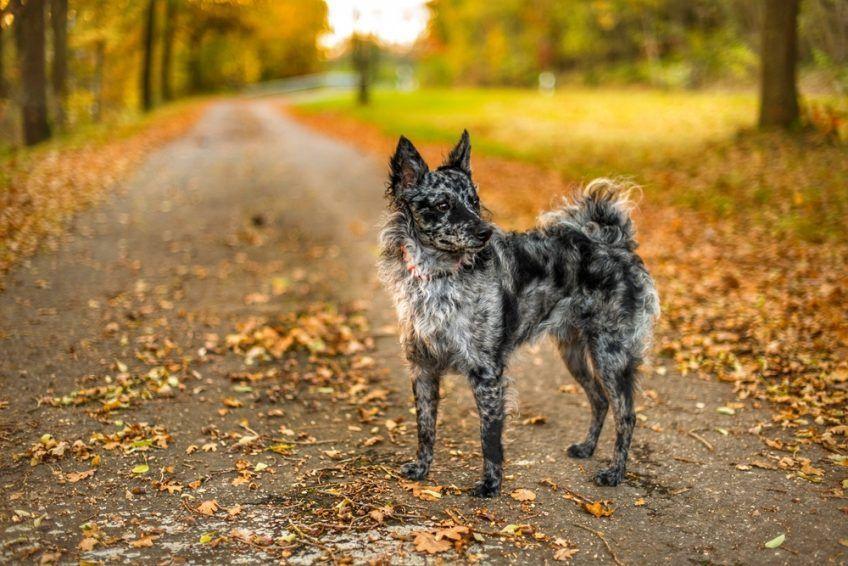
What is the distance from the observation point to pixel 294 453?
655cm

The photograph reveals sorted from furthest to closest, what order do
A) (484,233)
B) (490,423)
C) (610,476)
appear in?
1. (610,476)
2. (490,423)
3. (484,233)

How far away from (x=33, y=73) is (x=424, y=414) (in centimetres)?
1847

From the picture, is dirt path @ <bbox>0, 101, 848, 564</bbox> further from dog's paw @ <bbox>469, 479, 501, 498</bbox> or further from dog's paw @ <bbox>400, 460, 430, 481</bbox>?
dog's paw @ <bbox>400, 460, 430, 481</bbox>

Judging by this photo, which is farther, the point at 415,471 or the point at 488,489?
the point at 415,471

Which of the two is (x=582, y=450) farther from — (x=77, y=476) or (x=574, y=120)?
(x=574, y=120)

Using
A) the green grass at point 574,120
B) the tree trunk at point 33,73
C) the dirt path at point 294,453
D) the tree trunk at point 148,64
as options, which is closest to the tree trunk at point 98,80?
the tree trunk at point 33,73

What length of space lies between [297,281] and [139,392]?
4483mm

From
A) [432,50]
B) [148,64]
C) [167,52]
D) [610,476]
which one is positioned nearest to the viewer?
[610,476]

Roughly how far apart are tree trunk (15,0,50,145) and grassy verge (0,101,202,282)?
0.60 meters

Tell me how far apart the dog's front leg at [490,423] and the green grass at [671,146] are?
2628 mm

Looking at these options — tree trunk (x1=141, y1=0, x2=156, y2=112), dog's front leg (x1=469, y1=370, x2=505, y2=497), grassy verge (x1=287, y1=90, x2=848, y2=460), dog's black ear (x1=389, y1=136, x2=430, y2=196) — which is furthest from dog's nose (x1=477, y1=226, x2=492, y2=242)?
tree trunk (x1=141, y1=0, x2=156, y2=112)

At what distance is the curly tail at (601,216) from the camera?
6277 millimetres

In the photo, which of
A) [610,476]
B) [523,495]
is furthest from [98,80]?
[610,476]

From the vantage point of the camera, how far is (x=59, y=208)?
14.9m
